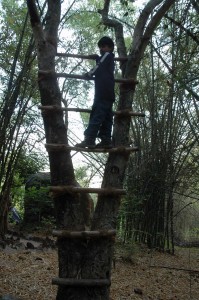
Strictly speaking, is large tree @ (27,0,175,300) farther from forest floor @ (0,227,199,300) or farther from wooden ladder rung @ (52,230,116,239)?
forest floor @ (0,227,199,300)

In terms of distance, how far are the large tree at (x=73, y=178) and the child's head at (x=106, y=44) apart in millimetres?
231

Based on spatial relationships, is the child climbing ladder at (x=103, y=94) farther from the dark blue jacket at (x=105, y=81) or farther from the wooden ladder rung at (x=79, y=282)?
the wooden ladder rung at (x=79, y=282)

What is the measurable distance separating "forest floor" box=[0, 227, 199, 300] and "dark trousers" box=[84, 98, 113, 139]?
1.44 metres

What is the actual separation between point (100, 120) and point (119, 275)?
89.8 inches

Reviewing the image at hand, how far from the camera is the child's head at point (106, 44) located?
9.52ft

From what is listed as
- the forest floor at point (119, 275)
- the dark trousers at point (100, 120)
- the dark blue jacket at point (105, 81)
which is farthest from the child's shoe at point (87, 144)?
the forest floor at point (119, 275)

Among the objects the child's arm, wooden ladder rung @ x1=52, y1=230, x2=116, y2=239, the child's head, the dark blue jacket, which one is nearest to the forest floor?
wooden ladder rung @ x1=52, y1=230, x2=116, y2=239

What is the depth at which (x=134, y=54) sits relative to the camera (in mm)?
2697

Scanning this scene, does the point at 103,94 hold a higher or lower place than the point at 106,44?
lower

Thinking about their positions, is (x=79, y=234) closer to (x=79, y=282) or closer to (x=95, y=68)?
(x=79, y=282)

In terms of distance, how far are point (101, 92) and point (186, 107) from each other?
3643 mm

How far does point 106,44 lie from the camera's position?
2.91 m

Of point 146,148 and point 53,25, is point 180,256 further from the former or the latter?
point 53,25

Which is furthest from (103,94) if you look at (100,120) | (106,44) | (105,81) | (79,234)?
(79,234)
